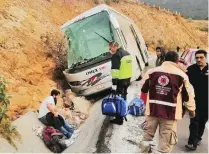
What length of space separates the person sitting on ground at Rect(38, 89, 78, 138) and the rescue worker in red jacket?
3618 millimetres

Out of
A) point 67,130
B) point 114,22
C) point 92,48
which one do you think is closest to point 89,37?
point 92,48

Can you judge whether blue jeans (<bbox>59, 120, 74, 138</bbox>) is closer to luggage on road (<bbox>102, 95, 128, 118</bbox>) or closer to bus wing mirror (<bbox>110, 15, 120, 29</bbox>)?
luggage on road (<bbox>102, 95, 128, 118</bbox>)

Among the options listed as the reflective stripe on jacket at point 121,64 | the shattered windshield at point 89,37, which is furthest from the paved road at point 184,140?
the shattered windshield at point 89,37

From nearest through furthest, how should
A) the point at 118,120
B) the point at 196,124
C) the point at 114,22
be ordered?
the point at 196,124 < the point at 118,120 < the point at 114,22

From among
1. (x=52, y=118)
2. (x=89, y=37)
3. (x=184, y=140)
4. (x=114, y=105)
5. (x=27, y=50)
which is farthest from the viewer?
(x=27, y=50)

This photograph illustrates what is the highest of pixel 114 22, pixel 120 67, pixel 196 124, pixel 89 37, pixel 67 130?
pixel 114 22

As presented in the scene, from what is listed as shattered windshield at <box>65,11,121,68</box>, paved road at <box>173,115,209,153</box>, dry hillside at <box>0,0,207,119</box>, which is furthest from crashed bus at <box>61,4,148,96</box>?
paved road at <box>173,115,209,153</box>

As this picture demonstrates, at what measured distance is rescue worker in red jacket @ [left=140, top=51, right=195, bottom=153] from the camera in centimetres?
714

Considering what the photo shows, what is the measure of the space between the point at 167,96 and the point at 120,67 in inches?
129

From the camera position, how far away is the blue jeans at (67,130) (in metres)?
10.6

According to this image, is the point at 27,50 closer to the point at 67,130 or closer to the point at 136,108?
the point at 67,130

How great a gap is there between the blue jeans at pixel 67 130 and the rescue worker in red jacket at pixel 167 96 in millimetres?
3593

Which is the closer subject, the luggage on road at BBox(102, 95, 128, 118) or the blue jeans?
the luggage on road at BBox(102, 95, 128, 118)

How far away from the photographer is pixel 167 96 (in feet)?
23.5
